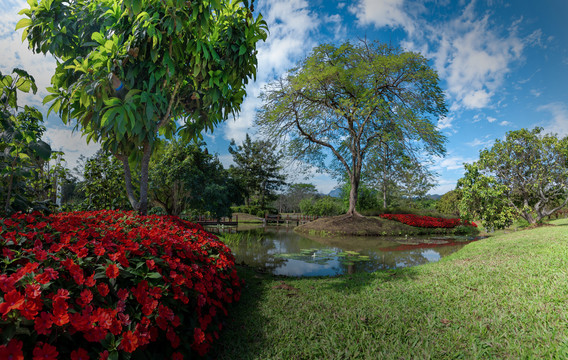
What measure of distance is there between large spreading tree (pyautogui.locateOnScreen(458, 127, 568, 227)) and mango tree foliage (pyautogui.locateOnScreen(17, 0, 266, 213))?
34.9ft

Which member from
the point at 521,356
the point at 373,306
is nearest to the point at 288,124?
the point at 373,306

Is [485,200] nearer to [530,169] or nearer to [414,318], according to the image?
[530,169]

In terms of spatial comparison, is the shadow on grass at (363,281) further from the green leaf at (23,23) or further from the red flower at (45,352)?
the green leaf at (23,23)

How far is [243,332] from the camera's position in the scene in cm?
224

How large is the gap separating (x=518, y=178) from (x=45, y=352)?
1434 cm

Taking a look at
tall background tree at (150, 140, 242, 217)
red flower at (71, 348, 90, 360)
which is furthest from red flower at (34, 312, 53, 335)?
tall background tree at (150, 140, 242, 217)

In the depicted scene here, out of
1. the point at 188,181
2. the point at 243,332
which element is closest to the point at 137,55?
the point at 243,332

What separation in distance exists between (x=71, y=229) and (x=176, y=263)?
0.96 metres

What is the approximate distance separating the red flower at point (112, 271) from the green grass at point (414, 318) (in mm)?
985

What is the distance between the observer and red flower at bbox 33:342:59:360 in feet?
3.43

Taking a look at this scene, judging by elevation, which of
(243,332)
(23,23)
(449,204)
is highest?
(23,23)

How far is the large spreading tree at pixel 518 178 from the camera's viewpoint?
10.0m

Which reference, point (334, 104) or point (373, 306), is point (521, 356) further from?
point (334, 104)

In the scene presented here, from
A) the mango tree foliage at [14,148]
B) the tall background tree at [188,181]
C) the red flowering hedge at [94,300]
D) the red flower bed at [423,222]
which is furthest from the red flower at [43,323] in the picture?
the red flower bed at [423,222]
